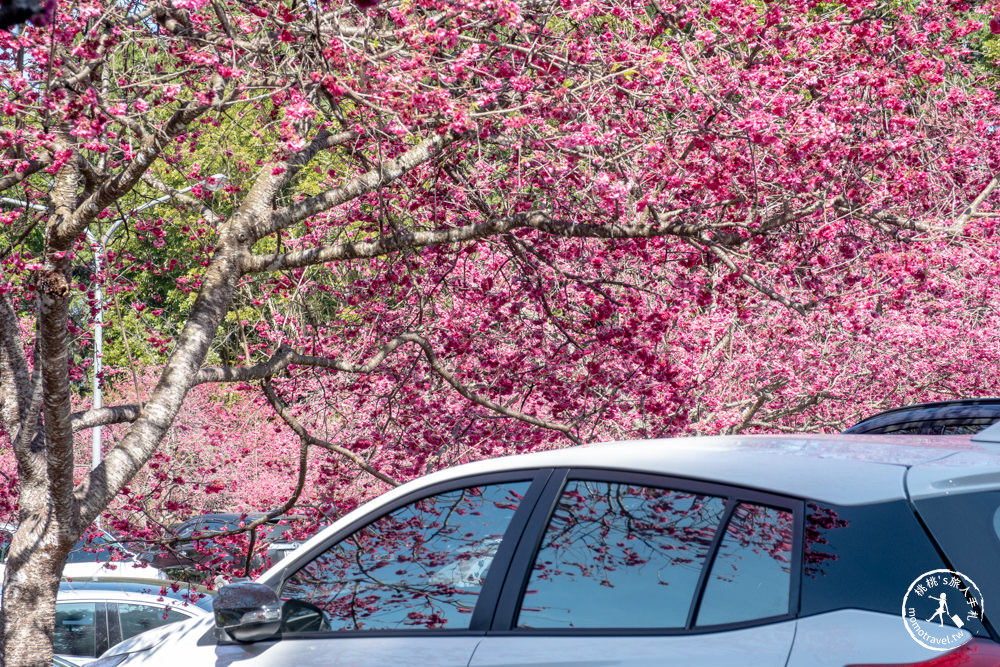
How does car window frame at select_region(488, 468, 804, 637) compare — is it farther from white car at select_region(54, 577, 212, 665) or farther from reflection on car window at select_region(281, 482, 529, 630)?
white car at select_region(54, 577, 212, 665)

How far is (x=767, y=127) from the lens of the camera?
683 centimetres

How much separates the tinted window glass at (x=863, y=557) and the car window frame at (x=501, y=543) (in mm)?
883

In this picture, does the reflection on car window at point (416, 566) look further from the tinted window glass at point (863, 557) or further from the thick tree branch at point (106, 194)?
the thick tree branch at point (106, 194)

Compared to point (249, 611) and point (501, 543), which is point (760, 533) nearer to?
point (501, 543)

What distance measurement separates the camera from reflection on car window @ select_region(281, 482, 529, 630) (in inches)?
117

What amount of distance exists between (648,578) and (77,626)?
7.22 meters

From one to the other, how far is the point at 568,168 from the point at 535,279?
4.28 ft

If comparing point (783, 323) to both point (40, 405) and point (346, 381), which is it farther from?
point (40, 405)

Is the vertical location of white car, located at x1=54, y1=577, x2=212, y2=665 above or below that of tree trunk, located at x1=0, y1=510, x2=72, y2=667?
below

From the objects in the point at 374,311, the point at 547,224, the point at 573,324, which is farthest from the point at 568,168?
the point at 374,311

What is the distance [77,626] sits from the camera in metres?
8.41

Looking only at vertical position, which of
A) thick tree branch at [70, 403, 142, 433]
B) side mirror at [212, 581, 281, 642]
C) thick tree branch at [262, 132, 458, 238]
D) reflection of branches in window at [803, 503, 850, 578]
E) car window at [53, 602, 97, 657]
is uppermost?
thick tree branch at [262, 132, 458, 238]

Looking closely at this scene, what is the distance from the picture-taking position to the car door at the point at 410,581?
290 centimetres
